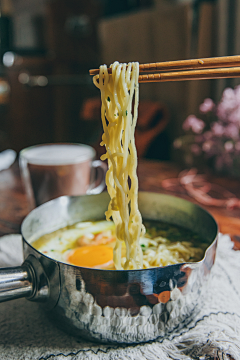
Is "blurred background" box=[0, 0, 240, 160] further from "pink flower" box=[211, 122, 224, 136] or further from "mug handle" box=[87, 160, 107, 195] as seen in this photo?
"mug handle" box=[87, 160, 107, 195]

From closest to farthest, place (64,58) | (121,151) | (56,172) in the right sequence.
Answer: (121,151), (56,172), (64,58)

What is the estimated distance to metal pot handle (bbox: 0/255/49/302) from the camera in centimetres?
62

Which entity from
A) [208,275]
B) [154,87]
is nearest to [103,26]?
[154,87]

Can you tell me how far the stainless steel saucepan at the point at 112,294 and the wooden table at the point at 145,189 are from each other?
1.72 feet

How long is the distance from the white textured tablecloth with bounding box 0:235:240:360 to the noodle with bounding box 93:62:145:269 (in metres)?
0.18

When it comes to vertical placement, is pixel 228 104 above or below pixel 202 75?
below

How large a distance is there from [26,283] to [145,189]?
3.07ft

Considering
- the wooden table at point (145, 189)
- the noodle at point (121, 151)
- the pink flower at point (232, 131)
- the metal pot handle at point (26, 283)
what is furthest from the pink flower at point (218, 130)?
the metal pot handle at point (26, 283)

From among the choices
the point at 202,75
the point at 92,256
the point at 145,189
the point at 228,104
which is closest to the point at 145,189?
the point at 145,189

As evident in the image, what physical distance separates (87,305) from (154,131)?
171cm

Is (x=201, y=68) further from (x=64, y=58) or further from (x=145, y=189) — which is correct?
(x=64, y=58)

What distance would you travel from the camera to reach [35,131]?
13.1ft

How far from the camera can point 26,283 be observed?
630 mm

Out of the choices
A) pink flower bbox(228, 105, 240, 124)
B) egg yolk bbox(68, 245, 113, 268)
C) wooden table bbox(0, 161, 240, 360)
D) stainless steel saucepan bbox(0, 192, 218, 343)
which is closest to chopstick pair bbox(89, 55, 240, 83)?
stainless steel saucepan bbox(0, 192, 218, 343)
